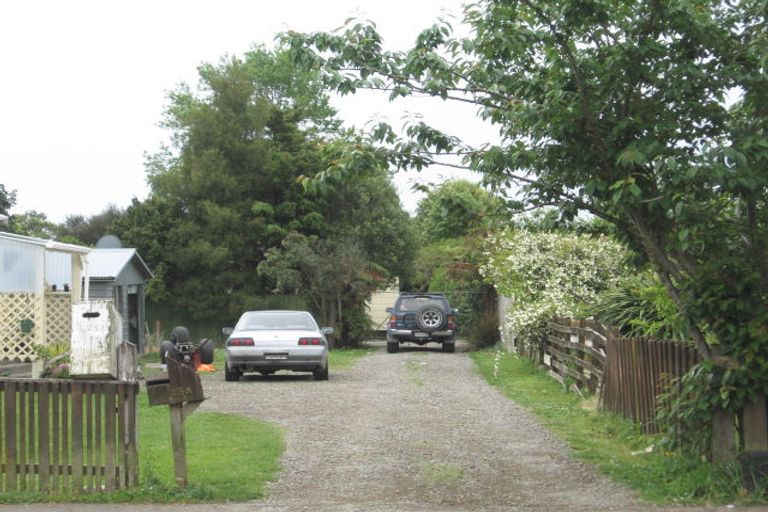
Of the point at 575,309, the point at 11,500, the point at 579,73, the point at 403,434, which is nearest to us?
the point at 11,500

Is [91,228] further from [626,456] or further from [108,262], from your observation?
[626,456]

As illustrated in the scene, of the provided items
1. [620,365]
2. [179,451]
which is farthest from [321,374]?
[179,451]

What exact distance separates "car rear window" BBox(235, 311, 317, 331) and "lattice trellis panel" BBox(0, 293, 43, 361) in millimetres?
3760

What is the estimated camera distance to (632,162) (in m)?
7.96

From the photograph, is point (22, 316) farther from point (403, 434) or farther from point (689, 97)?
point (689, 97)

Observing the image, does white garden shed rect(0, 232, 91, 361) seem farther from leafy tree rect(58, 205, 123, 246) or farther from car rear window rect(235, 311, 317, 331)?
leafy tree rect(58, 205, 123, 246)

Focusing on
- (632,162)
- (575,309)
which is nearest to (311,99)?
(575,309)

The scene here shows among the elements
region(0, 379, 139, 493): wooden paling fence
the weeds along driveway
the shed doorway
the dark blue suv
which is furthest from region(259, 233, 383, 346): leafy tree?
region(0, 379, 139, 493): wooden paling fence

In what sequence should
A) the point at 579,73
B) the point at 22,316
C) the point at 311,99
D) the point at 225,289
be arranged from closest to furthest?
1. the point at 579,73
2. the point at 22,316
3. the point at 225,289
4. the point at 311,99

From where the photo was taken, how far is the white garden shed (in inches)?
730

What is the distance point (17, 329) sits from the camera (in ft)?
60.8

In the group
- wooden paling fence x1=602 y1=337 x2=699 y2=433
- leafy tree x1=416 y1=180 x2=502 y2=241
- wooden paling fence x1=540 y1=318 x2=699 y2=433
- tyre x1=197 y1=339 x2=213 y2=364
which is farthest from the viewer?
tyre x1=197 y1=339 x2=213 y2=364

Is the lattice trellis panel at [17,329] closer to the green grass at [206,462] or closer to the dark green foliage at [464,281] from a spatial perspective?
the green grass at [206,462]

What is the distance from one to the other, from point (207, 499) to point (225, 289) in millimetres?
27710
